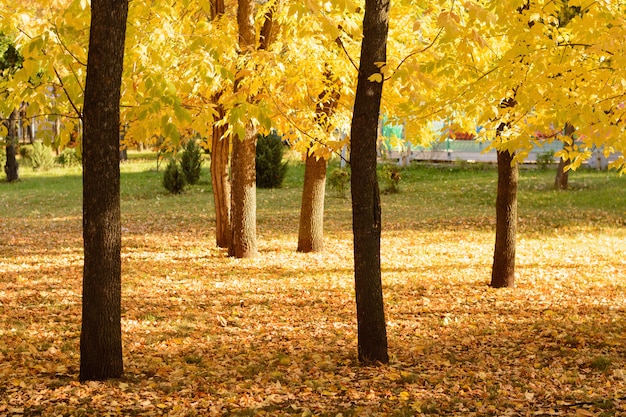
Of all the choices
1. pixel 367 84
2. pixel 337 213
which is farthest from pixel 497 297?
pixel 337 213

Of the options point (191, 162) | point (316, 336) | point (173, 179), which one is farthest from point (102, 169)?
point (191, 162)

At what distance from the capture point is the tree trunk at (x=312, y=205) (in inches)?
514

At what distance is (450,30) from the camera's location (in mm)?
4844

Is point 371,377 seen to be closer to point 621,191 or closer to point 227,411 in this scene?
point 227,411

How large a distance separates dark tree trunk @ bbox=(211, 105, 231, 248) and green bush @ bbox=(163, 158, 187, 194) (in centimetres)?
1219

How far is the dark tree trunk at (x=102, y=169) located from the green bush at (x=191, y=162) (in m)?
21.6

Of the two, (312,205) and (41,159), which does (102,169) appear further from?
(41,159)

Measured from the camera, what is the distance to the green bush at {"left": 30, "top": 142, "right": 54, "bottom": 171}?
35.2 meters

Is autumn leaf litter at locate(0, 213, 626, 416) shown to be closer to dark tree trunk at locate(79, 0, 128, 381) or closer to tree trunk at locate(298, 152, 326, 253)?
tree trunk at locate(298, 152, 326, 253)

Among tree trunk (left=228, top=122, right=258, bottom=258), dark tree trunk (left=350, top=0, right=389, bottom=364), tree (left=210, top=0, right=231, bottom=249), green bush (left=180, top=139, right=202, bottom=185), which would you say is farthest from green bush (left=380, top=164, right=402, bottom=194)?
dark tree trunk (left=350, top=0, right=389, bottom=364)

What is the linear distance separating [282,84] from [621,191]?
1437 cm

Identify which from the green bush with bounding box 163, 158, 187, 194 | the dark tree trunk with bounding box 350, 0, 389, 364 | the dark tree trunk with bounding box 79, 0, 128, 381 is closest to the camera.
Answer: the dark tree trunk with bounding box 79, 0, 128, 381

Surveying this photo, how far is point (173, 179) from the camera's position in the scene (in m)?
25.6

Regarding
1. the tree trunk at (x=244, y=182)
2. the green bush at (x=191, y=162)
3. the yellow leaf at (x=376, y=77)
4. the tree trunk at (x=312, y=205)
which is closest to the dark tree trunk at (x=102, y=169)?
the yellow leaf at (x=376, y=77)
